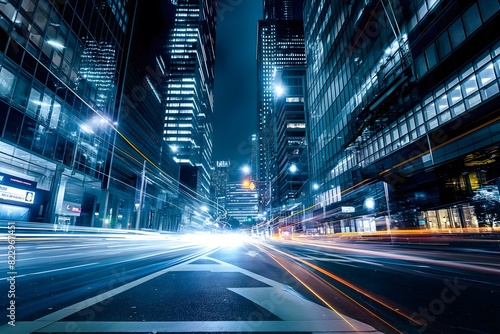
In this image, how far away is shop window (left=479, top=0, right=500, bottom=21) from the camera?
16.1 metres

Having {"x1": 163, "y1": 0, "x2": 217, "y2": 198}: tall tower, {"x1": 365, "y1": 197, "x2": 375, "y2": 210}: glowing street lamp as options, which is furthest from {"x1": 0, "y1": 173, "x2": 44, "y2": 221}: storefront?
{"x1": 163, "y1": 0, "x2": 217, "y2": 198}: tall tower

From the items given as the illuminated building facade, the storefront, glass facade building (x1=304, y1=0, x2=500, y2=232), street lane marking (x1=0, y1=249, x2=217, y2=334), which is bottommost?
street lane marking (x1=0, y1=249, x2=217, y2=334)

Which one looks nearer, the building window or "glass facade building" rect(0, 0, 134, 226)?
"glass facade building" rect(0, 0, 134, 226)

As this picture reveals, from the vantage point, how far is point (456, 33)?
19250mm

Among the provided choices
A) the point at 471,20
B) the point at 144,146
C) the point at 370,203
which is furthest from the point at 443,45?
the point at 144,146

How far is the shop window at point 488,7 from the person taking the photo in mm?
16094

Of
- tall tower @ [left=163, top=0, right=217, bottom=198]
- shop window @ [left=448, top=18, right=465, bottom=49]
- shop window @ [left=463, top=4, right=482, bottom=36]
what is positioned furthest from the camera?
tall tower @ [left=163, top=0, right=217, bottom=198]

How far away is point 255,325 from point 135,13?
53.0m

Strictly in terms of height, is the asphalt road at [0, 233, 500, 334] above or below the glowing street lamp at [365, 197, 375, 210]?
below

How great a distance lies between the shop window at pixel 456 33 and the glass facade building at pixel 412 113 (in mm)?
80

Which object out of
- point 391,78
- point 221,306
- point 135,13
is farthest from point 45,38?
point 391,78

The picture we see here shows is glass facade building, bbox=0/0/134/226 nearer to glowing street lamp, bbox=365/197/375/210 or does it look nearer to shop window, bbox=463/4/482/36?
glowing street lamp, bbox=365/197/375/210

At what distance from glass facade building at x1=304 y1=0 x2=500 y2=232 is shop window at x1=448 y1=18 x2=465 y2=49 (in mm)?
80

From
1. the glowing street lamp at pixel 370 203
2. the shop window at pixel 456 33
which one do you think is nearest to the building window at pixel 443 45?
the shop window at pixel 456 33
